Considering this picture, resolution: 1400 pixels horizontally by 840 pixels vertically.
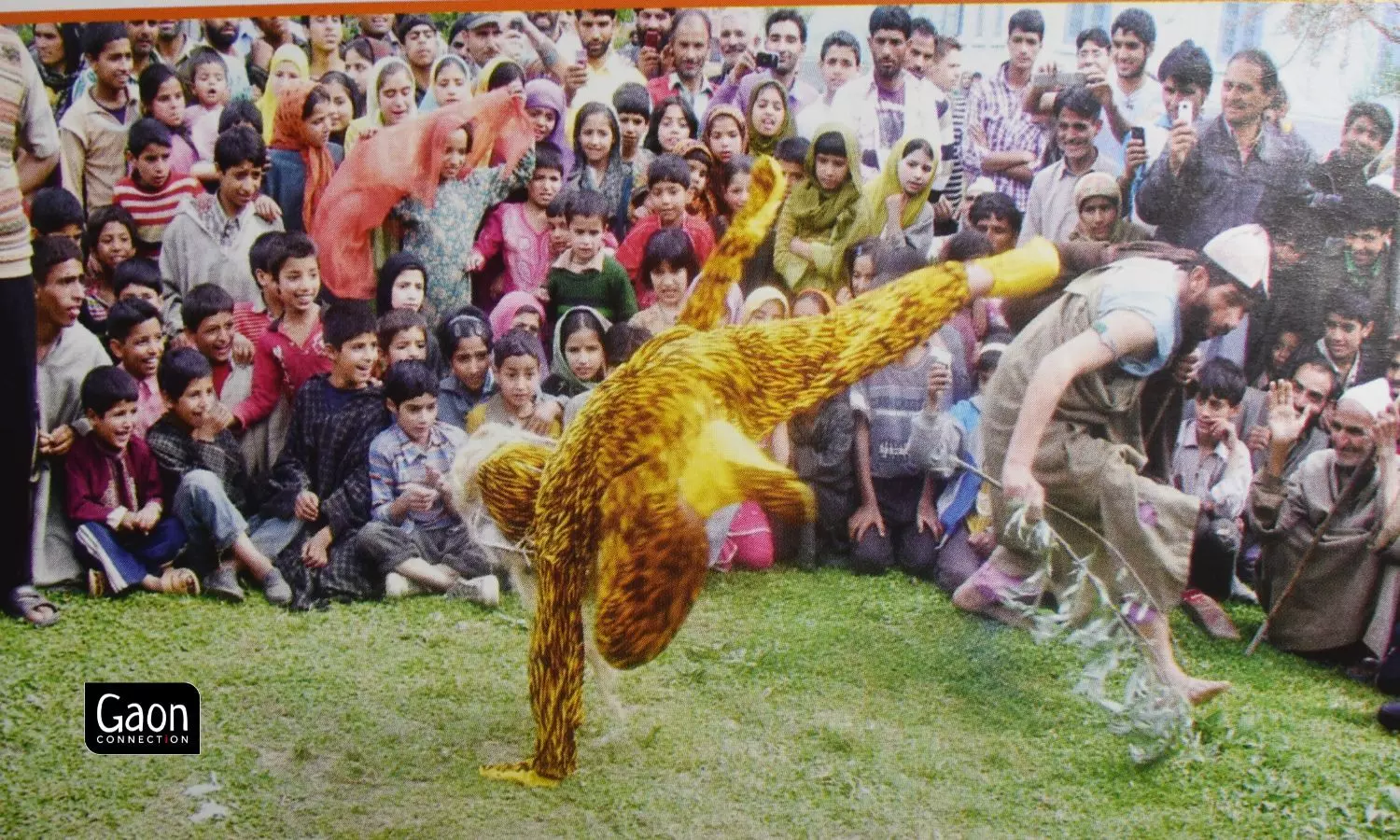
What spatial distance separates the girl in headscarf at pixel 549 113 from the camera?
11.8ft

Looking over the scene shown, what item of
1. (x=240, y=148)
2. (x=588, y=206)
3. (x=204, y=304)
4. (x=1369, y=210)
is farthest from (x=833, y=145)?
(x=204, y=304)

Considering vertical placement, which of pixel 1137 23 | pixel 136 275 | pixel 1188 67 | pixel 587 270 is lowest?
pixel 136 275

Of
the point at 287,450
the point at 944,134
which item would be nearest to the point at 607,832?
the point at 287,450

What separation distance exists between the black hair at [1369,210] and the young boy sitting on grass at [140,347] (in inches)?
131

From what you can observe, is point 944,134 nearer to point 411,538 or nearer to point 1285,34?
point 1285,34

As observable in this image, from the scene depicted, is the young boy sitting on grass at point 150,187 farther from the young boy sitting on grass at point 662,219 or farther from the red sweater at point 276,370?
the young boy sitting on grass at point 662,219

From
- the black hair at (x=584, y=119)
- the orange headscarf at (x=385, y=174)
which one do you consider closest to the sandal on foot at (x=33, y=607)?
the orange headscarf at (x=385, y=174)

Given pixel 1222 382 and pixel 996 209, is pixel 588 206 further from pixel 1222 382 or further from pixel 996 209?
pixel 1222 382

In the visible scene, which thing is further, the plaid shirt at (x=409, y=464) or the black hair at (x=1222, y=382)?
the plaid shirt at (x=409, y=464)

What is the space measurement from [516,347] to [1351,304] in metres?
2.23

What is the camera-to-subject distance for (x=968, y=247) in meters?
3.35

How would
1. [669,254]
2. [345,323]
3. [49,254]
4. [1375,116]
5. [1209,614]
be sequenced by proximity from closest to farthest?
[1375,116], [1209,614], [669,254], [345,323], [49,254]

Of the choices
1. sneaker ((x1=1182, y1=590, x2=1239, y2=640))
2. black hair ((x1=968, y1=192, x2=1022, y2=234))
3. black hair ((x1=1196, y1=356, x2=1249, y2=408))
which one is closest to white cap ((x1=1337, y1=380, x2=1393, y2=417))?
black hair ((x1=1196, y1=356, x2=1249, y2=408))

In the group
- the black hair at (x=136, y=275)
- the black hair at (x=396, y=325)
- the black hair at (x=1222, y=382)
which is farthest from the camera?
the black hair at (x=136, y=275)
